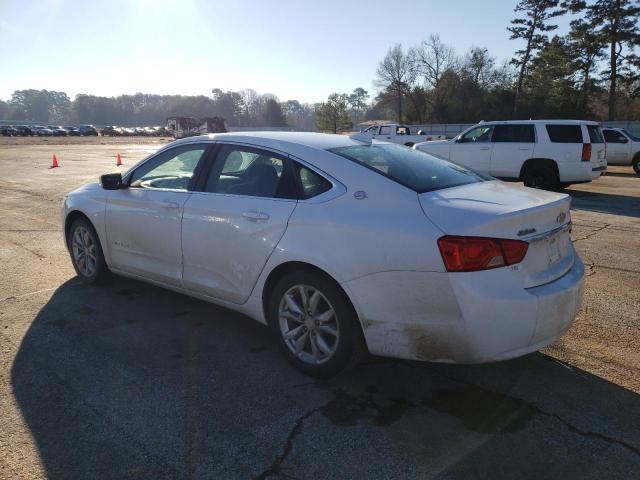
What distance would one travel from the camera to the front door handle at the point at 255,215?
3465 millimetres

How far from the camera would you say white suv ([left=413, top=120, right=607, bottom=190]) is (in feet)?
40.5

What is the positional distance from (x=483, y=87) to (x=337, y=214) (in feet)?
234

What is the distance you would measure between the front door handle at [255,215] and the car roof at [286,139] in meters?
0.53

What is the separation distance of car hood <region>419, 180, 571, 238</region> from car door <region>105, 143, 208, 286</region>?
2.09 m

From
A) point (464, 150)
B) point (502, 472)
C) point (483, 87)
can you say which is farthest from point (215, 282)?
point (483, 87)

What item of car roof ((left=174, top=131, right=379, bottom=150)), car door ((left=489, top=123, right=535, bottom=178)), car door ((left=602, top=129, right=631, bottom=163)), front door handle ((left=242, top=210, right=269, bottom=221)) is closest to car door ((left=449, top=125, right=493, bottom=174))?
car door ((left=489, top=123, right=535, bottom=178))

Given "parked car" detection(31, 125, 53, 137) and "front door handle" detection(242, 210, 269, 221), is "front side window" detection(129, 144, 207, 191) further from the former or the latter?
"parked car" detection(31, 125, 53, 137)

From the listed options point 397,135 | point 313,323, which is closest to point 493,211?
point 313,323

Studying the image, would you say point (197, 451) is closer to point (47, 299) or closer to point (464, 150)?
point (47, 299)

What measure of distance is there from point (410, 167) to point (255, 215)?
3.74 feet

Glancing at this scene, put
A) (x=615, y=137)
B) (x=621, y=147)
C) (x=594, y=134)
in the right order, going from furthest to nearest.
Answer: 1. (x=615, y=137)
2. (x=621, y=147)
3. (x=594, y=134)

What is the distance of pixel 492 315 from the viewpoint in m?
2.71

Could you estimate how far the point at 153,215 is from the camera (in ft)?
14.1

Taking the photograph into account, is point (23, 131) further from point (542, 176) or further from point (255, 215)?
point (255, 215)
